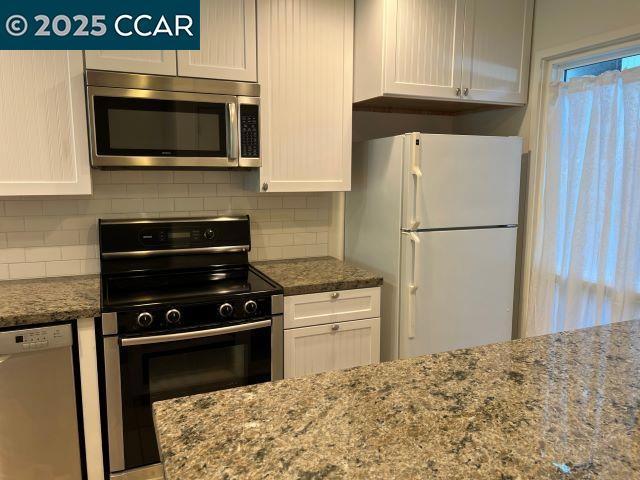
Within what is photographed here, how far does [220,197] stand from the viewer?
8.95 feet

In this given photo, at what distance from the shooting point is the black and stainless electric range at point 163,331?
2.01 meters

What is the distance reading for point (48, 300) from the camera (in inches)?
79.9

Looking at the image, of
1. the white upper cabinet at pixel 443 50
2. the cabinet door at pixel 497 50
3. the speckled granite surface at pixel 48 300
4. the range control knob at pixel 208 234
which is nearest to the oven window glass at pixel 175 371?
the speckled granite surface at pixel 48 300

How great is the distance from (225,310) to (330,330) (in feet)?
1.85

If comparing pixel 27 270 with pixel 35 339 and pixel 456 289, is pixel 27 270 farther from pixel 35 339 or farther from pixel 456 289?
pixel 456 289

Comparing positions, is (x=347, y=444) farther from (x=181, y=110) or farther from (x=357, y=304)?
(x=181, y=110)

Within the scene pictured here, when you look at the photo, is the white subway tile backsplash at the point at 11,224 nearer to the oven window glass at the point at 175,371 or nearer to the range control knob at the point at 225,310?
the oven window glass at the point at 175,371

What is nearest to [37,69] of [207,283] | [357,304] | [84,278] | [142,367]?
[84,278]

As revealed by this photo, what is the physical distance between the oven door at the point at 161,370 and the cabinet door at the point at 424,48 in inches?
54.7

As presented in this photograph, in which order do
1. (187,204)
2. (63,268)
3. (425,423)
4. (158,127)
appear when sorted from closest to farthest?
(425,423) → (158,127) → (63,268) → (187,204)

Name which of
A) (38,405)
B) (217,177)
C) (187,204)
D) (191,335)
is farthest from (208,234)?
(38,405)

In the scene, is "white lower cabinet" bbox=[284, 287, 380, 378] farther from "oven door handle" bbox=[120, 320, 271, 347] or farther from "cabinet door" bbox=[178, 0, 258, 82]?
"cabinet door" bbox=[178, 0, 258, 82]

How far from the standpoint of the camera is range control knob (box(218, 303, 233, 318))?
83.8 inches

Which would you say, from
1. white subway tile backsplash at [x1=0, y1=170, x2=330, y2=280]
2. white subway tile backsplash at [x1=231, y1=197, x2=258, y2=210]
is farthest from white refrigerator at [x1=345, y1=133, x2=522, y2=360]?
white subway tile backsplash at [x1=231, y1=197, x2=258, y2=210]
